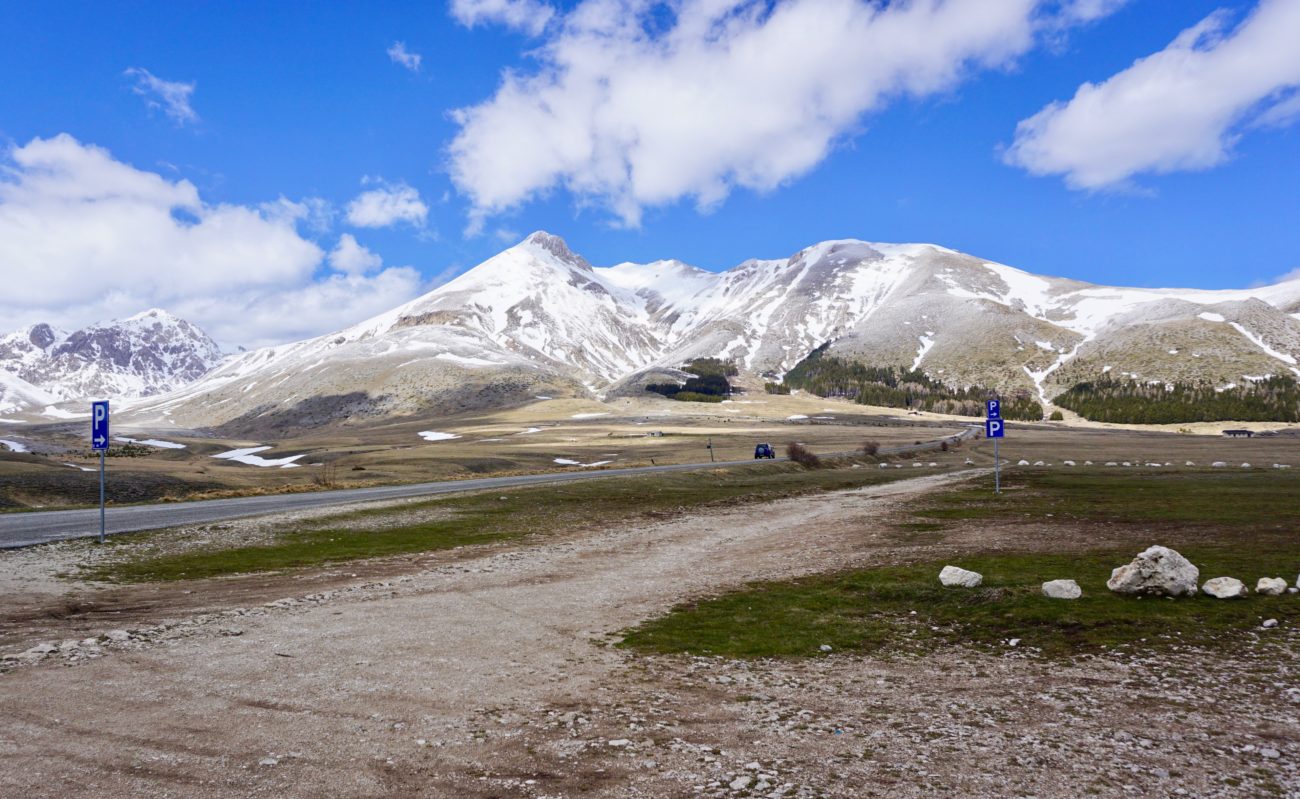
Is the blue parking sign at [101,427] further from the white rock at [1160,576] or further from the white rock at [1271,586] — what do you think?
the white rock at [1271,586]

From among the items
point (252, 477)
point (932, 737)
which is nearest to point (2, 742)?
point (932, 737)

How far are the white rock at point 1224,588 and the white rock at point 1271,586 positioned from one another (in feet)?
1.30

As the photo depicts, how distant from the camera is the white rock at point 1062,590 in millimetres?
17047

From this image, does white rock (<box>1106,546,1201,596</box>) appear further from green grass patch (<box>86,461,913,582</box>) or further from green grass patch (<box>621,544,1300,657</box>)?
green grass patch (<box>86,461,913,582</box>)

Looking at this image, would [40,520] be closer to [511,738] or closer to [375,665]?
[375,665]

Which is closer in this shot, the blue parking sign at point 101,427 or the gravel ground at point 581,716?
the gravel ground at point 581,716

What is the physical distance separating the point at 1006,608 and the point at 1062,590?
5.18 ft

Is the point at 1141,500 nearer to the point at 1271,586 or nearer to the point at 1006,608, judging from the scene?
the point at 1271,586

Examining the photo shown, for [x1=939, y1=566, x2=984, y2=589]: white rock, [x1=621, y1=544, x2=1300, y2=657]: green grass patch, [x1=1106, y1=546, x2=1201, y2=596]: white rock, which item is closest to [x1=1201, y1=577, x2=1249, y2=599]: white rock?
[x1=621, y1=544, x2=1300, y2=657]: green grass patch

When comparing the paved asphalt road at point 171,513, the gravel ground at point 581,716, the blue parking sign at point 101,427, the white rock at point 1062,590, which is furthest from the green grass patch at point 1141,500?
the blue parking sign at point 101,427

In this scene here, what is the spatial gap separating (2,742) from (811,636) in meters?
13.6

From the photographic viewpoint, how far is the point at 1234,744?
9.21 meters

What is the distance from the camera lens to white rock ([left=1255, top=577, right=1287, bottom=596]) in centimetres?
1644

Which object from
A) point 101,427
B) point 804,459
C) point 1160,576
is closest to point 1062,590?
point 1160,576
